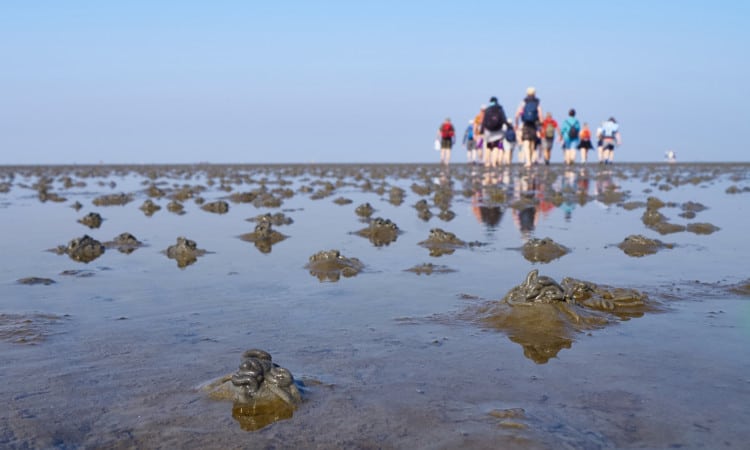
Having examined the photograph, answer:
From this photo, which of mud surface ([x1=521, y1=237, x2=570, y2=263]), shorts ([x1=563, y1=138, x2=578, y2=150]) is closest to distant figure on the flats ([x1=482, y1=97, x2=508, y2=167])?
shorts ([x1=563, y1=138, x2=578, y2=150])

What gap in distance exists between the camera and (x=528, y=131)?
29.1 metres

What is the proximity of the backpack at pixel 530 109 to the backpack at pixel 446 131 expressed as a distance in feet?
24.2

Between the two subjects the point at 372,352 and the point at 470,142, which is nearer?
the point at 372,352

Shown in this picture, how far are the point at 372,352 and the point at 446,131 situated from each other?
3164 cm

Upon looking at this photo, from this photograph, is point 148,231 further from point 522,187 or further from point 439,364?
point 522,187

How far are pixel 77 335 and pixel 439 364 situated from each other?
2604 mm

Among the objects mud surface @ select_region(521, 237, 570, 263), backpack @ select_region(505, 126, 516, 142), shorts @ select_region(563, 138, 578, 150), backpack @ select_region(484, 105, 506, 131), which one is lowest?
mud surface @ select_region(521, 237, 570, 263)

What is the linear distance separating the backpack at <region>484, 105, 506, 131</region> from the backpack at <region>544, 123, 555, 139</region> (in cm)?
693

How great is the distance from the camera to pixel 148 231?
1185 cm

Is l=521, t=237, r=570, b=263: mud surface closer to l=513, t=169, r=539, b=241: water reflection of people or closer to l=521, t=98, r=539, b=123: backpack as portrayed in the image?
l=513, t=169, r=539, b=241: water reflection of people

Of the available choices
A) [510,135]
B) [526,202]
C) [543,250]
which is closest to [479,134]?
[510,135]

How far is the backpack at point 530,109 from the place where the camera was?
27.8 m

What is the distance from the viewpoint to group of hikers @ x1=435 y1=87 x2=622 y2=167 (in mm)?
28250

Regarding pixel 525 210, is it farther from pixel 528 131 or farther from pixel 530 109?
pixel 528 131
